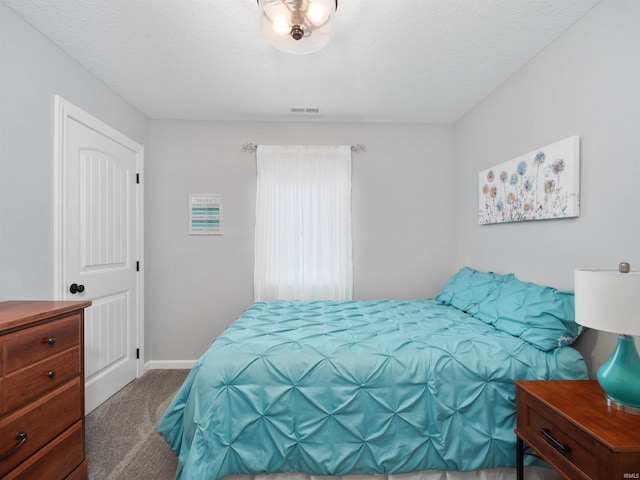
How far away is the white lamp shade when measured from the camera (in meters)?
1.12

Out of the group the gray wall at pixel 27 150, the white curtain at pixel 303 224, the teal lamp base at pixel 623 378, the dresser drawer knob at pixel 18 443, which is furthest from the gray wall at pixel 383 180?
the dresser drawer knob at pixel 18 443

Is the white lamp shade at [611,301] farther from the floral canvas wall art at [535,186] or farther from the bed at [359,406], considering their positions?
the floral canvas wall art at [535,186]

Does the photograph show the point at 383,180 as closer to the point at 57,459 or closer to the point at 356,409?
the point at 356,409

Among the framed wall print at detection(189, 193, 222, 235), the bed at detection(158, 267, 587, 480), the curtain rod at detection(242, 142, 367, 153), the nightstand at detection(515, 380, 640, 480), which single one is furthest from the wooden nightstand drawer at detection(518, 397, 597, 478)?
the framed wall print at detection(189, 193, 222, 235)

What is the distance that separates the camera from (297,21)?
1569mm

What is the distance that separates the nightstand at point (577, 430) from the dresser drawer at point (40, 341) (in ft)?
7.27

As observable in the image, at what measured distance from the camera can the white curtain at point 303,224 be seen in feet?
10.9

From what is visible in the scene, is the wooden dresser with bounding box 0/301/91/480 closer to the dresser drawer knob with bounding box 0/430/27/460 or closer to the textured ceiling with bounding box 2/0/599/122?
the dresser drawer knob with bounding box 0/430/27/460

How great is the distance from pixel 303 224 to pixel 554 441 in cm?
257

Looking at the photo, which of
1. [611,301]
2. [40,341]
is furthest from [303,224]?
[611,301]

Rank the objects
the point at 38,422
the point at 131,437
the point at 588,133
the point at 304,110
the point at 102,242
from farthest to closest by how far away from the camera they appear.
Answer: the point at 304,110 → the point at 102,242 → the point at 131,437 → the point at 588,133 → the point at 38,422

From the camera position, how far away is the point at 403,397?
5.23ft

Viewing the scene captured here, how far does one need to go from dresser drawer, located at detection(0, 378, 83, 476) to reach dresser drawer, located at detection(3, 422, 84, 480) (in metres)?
0.03

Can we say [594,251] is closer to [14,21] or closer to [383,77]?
[383,77]
